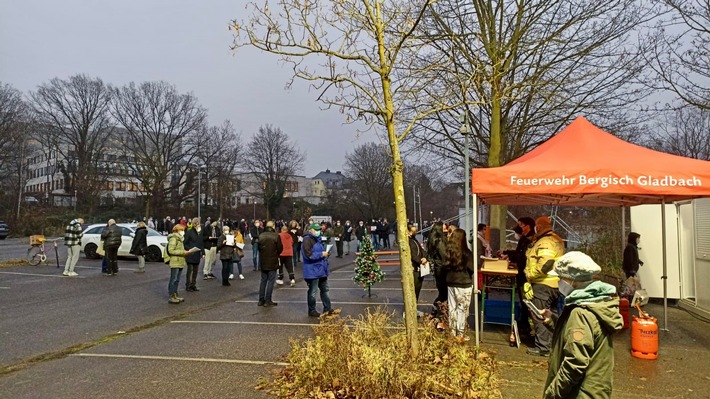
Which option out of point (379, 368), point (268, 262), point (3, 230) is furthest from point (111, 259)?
point (3, 230)

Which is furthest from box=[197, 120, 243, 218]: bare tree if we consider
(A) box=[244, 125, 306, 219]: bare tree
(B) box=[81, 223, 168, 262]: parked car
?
(B) box=[81, 223, 168, 262]: parked car

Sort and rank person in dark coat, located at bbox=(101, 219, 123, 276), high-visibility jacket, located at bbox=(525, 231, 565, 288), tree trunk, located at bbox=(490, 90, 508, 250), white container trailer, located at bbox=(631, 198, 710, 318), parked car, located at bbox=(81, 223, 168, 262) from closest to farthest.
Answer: high-visibility jacket, located at bbox=(525, 231, 565, 288) → white container trailer, located at bbox=(631, 198, 710, 318) → tree trunk, located at bbox=(490, 90, 508, 250) → person in dark coat, located at bbox=(101, 219, 123, 276) → parked car, located at bbox=(81, 223, 168, 262)

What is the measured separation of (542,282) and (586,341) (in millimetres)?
3783

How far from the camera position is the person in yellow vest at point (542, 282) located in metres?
6.35

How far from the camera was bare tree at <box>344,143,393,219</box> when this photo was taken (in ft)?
224

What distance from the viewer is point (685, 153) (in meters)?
31.4

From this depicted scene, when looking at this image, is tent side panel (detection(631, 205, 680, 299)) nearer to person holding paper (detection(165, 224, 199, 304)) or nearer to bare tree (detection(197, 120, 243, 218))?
person holding paper (detection(165, 224, 199, 304))

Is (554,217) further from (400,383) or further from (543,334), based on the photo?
(400,383)

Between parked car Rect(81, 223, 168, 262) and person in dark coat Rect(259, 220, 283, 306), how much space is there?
11.4 meters

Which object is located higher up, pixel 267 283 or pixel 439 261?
pixel 439 261

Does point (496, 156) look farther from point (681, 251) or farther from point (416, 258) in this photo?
point (416, 258)

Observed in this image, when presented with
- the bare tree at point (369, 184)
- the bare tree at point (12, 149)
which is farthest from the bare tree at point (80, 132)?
the bare tree at point (369, 184)

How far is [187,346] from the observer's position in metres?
7.03

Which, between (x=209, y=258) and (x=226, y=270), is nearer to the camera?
(x=226, y=270)
